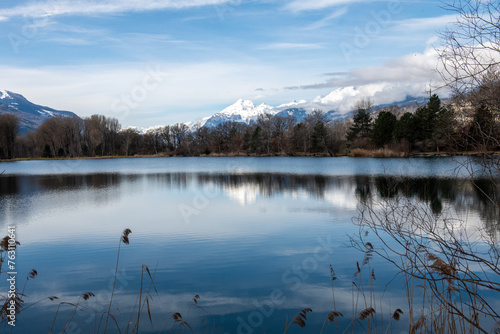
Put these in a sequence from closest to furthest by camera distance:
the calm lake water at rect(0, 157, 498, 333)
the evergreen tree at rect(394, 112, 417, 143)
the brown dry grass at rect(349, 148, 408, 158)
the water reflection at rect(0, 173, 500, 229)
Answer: the calm lake water at rect(0, 157, 498, 333) → the water reflection at rect(0, 173, 500, 229) → the brown dry grass at rect(349, 148, 408, 158) → the evergreen tree at rect(394, 112, 417, 143)

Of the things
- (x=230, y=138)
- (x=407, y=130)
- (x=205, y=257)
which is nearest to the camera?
(x=205, y=257)

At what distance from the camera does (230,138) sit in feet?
329

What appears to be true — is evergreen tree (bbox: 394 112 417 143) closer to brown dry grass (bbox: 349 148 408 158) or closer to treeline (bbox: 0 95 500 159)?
treeline (bbox: 0 95 500 159)

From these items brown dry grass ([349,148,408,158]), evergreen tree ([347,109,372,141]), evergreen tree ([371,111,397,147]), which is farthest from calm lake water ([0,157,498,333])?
evergreen tree ([347,109,372,141])

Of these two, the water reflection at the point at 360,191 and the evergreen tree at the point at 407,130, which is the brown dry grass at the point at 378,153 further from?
the water reflection at the point at 360,191

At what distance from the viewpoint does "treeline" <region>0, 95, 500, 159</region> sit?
61250mm

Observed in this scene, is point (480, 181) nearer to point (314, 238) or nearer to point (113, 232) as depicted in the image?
point (314, 238)

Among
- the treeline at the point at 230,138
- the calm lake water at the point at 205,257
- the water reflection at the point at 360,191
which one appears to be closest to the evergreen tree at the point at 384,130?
the treeline at the point at 230,138

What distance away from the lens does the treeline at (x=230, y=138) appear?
201 feet

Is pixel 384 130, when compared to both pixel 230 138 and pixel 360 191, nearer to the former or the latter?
pixel 360 191

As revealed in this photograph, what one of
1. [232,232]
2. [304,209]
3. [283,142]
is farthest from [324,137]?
[232,232]

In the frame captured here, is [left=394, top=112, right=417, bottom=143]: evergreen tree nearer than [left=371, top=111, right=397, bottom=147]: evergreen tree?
Yes

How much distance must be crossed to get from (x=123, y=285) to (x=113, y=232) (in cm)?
552

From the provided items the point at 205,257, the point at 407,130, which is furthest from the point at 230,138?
the point at 205,257
